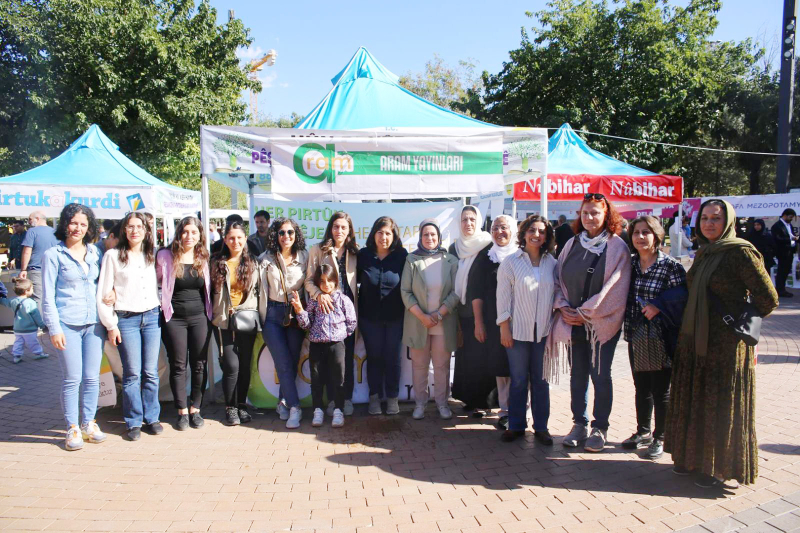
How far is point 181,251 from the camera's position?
446 cm

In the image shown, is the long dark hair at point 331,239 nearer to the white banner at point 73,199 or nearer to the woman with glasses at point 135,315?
the woman with glasses at point 135,315

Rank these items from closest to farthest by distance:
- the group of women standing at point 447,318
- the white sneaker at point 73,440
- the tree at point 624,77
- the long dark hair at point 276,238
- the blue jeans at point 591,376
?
the group of women standing at point 447,318 → the blue jeans at point 591,376 → the white sneaker at point 73,440 → the long dark hair at point 276,238 → the tree at point 624,77

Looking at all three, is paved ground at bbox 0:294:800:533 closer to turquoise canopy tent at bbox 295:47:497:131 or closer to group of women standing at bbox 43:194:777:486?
group of women standing at bbox 43:194:777:486

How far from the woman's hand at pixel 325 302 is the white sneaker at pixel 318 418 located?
944 mm

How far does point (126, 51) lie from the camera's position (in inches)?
663

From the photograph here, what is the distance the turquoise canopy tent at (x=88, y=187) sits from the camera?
25.7 ft

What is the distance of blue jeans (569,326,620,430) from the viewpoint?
3846 mm

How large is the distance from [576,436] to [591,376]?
53cm

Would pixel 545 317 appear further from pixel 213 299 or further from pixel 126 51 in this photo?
pixel 126 51

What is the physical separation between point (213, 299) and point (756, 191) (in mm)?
28894

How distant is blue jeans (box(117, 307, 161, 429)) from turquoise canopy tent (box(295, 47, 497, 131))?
3.62m

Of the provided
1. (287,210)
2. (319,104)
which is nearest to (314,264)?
(287,210)

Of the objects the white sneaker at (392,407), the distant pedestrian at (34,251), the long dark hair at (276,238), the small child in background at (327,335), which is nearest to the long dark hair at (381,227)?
the small child in background at (327,335)

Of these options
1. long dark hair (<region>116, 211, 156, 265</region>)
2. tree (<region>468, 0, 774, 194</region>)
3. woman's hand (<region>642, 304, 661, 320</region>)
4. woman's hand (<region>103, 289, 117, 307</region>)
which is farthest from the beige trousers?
tree (<region>468, 0, 774, 194</region>)
